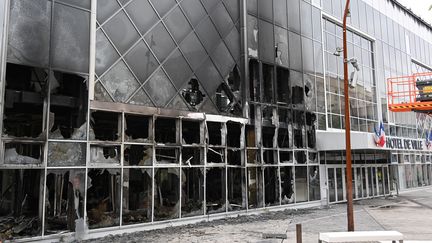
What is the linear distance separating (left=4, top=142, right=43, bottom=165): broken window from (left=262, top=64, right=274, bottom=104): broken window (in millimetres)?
11528

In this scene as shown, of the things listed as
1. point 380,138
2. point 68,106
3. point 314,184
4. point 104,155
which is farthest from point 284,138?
point 68,106

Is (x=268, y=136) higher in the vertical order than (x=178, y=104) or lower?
lower

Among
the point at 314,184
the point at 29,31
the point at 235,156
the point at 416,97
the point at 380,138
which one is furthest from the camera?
the point at 416,97

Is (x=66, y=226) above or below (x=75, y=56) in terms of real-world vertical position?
below

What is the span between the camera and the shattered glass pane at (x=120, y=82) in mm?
13292

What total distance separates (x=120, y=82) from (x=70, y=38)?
7.44 ft

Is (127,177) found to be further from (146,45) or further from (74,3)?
(74,3)

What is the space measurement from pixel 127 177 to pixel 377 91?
950 inches

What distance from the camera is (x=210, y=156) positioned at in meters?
16.5

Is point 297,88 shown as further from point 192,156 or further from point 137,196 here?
point 137,196

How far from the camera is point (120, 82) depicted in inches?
537

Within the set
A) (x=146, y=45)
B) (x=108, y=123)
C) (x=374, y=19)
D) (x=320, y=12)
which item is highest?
(x=374, y=19)

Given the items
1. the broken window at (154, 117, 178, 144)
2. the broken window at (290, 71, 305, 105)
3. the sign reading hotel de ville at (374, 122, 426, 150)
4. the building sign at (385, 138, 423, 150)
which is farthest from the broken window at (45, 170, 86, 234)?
the building sign at (385, 138, 423, 150)

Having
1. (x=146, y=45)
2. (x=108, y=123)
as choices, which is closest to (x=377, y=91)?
(x=146, y=45)
